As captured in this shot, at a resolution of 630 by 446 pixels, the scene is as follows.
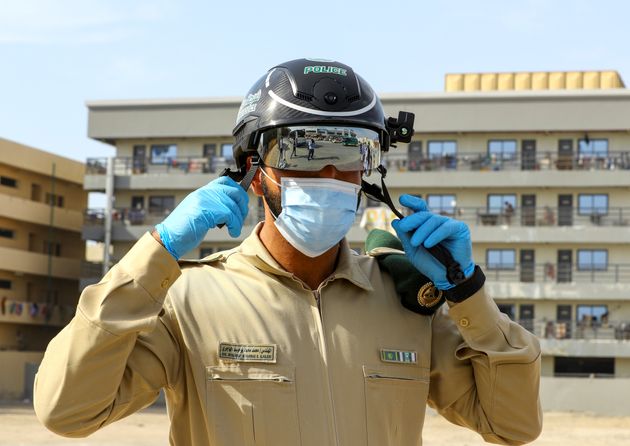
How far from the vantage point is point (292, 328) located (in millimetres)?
3656

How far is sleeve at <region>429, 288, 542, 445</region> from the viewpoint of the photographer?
12.2 ft

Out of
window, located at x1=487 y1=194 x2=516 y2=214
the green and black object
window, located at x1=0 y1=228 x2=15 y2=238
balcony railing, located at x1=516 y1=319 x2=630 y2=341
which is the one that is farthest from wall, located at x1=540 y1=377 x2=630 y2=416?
the green and black object

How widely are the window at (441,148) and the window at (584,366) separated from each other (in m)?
11.4

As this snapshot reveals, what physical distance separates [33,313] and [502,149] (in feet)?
81.1

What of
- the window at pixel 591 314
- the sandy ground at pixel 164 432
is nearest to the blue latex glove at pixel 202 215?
the sandy ground at pixel 164 432

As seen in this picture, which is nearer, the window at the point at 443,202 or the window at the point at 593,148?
the window at the point at 593,148

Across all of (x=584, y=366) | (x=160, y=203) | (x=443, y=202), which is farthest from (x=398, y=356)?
(x=160, y=203)

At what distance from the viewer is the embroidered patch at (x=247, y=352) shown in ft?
11.8

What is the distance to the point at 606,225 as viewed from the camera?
2192 inches

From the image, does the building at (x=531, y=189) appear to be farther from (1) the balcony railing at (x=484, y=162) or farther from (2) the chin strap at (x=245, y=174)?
(2) the chin strap at (x=245, y=174)

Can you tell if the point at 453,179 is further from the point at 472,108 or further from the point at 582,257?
the point at 582,257

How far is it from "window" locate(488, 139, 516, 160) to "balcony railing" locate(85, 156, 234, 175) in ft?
43.8

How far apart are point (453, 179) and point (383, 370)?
5316cm

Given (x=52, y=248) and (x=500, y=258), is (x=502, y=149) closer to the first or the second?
(x=500, y=258)
